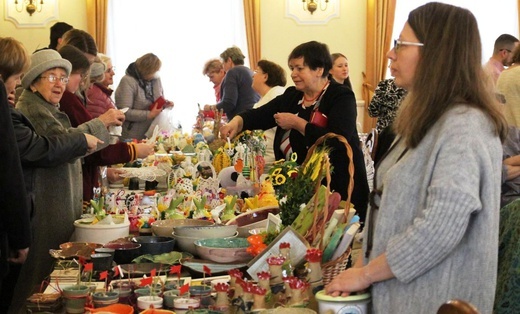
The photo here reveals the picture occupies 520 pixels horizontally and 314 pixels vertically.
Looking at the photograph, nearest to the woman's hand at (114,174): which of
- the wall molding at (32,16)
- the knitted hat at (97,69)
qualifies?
the knitted hat at (97,69)

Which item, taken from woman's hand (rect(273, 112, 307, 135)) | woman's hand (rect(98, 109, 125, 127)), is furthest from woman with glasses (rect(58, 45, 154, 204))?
woman's hand (rect(273, 112, 307, 135))

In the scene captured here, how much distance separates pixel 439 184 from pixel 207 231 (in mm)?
1231

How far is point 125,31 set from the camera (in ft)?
34.8

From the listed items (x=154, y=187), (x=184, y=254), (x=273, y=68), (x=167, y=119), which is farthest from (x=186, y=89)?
(x=184, y=254)

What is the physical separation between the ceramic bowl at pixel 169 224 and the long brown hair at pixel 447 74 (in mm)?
1315

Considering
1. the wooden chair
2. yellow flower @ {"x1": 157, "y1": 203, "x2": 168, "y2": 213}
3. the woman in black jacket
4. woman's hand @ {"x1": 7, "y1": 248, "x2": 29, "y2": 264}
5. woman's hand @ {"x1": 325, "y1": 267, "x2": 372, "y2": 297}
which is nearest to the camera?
the wooden chair

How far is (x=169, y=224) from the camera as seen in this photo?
3.00m

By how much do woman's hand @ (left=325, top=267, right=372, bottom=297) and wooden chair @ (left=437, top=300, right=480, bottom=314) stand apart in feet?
1.56

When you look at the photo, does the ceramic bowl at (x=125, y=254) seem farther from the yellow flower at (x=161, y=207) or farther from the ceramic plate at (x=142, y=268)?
the yellow flower at (x=161, y=207)

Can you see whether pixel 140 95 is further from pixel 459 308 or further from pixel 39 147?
pixel 459 308

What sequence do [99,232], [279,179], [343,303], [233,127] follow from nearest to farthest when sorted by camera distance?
[343,303], [99,232], [279,179], [233,127]

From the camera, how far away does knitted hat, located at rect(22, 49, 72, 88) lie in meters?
3.38

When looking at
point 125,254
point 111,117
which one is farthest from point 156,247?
point 111,117

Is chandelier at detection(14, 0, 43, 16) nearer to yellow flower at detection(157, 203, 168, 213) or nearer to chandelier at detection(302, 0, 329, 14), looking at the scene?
chandelier at detection(302, 0, 329, 14)
